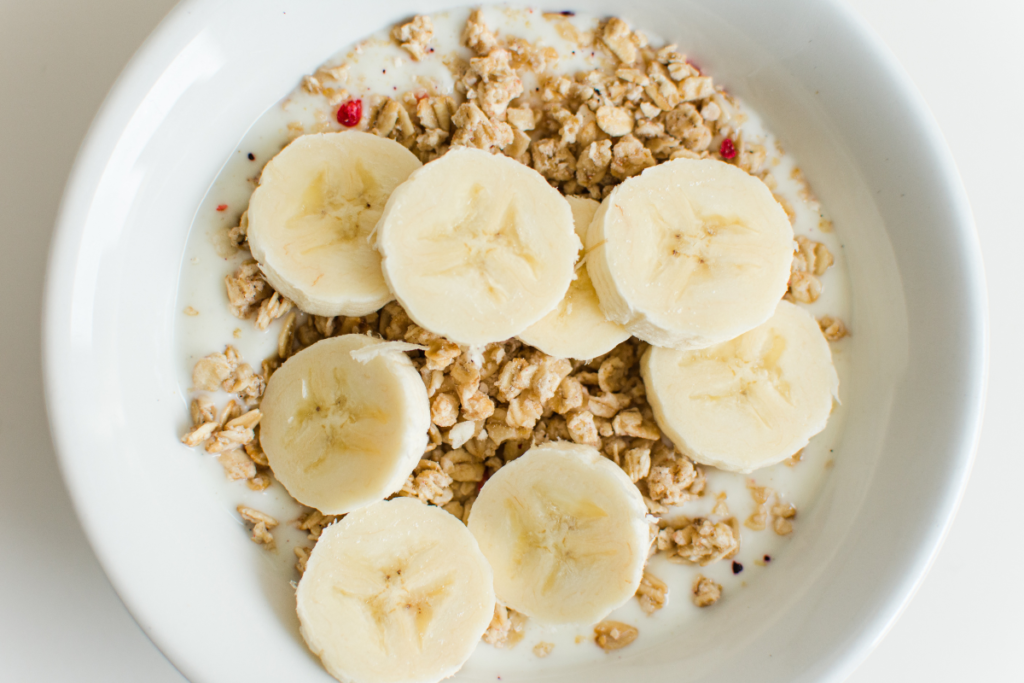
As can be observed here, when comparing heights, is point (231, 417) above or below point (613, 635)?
above

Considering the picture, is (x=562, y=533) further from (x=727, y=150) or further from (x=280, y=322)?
(x=727, y=150)

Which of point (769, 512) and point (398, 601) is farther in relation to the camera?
point (769, 512)

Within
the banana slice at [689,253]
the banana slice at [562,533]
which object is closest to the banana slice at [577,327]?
the banana slice at [689,253]

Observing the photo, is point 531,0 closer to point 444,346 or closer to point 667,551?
point 444,346

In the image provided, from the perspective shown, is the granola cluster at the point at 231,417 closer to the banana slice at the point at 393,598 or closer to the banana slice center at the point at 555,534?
the banana slice at the point at 393,598

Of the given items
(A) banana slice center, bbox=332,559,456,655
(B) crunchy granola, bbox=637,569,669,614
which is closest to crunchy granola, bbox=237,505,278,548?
(A) banana slice center, bbox=332,559,456,655

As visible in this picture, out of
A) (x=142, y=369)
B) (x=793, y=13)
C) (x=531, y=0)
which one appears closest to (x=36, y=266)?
(x=142, y=369)

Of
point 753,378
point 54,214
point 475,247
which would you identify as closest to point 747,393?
point 753,378
